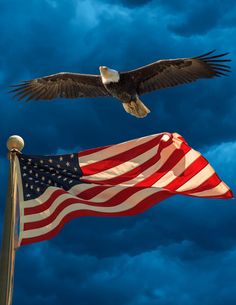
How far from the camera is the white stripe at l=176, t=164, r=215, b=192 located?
25.6 feet

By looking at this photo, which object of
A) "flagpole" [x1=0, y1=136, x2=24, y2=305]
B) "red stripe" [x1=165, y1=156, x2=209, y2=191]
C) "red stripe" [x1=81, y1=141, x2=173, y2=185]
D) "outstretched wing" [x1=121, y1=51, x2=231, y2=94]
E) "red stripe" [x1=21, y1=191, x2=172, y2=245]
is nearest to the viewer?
"flagpole" [x1=0, y1=136, x2=24, y2=305]

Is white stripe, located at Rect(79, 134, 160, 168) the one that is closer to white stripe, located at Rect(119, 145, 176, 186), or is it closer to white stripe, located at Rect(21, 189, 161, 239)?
white stripe, located at Rect(119, 145, 176, 186)

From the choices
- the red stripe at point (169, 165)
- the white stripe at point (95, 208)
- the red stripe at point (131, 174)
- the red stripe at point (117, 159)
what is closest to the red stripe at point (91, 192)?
the white stripe at point (95, 208)

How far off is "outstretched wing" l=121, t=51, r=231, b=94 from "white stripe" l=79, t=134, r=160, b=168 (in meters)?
6.29

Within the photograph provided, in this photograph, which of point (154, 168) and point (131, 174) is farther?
point (154, 168)

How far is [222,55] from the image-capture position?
13398 mm

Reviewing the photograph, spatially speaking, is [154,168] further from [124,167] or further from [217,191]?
[217,191]

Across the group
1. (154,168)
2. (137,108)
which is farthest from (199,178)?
(137,108)

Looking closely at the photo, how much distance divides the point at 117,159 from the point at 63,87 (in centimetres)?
871

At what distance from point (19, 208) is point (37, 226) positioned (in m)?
0.28

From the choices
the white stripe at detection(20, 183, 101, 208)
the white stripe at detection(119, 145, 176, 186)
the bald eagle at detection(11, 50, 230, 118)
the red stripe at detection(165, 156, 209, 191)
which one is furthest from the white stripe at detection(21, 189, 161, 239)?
the bald eagle at detection(11, 50, 230, 118)

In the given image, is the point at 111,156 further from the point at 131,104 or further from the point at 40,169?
the point at 131,104

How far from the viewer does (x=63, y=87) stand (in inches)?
646

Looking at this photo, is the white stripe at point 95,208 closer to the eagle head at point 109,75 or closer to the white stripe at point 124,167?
the white stripe at point 124,167
